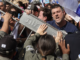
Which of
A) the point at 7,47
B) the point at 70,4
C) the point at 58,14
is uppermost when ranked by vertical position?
the point at 70,4

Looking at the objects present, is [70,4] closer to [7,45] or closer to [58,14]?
[58,14]

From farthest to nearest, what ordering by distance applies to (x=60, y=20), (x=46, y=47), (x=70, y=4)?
(x=60, y=20)
(x=70, y=4)
(x=46, y=47)

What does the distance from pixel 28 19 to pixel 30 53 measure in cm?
65

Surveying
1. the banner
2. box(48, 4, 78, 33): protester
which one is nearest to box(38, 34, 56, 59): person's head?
the banner

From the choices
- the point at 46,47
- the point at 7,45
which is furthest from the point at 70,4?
the point at 7,45

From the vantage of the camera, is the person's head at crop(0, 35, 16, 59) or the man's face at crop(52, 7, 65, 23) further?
the man's face at crop(52, 7, 65, 23)

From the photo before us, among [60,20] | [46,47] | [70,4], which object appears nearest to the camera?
[46,47]

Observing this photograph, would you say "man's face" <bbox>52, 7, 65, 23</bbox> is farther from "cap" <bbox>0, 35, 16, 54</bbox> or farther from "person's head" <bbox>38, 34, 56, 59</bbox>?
"cap" <bbox>0, 35, 16, 54</bbox>

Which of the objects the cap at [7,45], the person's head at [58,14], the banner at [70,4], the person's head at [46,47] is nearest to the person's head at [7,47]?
the cap at [7,45]

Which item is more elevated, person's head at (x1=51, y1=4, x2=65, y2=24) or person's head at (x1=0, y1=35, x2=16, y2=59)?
person's head at (x1=51, y1=4, x2=65, y2=24)

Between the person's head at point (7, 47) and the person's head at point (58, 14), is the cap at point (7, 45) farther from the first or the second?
the person's head at point (58, 14)

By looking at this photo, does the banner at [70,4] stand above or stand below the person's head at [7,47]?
above

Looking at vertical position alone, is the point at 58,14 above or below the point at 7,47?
above

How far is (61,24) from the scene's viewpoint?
2219 millimetres
